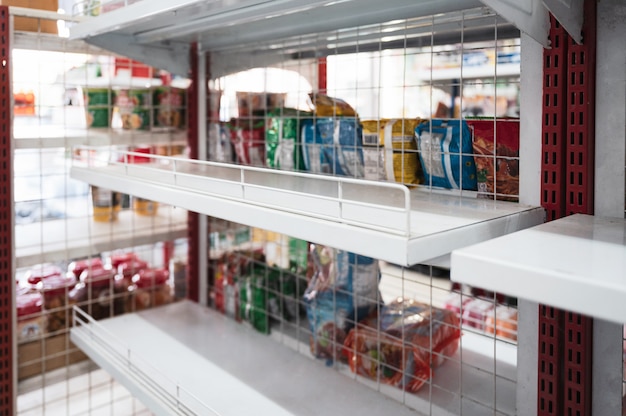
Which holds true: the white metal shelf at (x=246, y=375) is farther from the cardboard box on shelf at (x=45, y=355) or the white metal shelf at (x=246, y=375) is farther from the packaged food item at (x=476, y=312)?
the packaged food item at (x=476, y=312)

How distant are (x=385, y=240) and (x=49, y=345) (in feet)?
5.35

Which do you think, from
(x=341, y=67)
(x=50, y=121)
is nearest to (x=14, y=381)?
(x=50, y=121)

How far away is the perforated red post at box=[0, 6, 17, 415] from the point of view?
5.91ft

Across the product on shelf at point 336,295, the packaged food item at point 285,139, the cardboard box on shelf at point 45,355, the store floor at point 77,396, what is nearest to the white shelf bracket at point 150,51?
the packaged food item at point 285,139

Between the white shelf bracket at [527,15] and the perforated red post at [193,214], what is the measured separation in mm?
1411

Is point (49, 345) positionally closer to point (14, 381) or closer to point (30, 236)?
point (14, 381)

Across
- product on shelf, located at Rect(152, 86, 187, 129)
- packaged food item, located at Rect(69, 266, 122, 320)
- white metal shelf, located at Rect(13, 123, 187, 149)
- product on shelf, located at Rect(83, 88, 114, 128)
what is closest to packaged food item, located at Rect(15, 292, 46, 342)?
packaged food item, located at Rect(69, 266, 122, 320)

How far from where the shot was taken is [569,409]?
112 cm

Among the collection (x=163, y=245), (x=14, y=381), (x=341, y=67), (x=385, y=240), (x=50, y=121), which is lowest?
(x=14, y=381)

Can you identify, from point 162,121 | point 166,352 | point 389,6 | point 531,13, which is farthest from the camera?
point 162,121

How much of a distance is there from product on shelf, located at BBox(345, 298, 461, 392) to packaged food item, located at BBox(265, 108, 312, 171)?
1.76 ft

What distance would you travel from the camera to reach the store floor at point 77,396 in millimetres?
2002

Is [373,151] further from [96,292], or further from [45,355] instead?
[45,355]

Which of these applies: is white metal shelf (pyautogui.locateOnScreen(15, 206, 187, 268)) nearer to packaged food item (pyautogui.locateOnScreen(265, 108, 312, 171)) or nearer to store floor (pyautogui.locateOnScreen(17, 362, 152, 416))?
store floor (pyautogui.locateOnScreen(17, 362, 152, 416))
